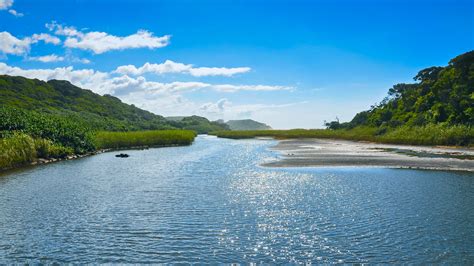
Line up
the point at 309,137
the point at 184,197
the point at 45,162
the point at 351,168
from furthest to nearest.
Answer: the point at 309,137 < the point at 45,162 < the point at 351,168 < the point at 184,197

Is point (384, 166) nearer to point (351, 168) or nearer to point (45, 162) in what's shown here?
point (351, 168)

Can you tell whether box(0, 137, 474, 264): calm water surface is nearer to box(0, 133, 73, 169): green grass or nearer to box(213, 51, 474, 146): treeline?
box(0, 133, 73, 169): green grass

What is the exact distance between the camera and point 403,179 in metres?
35.6

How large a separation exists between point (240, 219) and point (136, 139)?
73.8m

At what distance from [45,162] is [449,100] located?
84.9m

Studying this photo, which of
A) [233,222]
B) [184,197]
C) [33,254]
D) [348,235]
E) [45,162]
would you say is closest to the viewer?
[33,254]

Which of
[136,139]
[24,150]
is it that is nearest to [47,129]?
[24,150]

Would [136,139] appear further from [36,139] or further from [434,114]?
[434,114]

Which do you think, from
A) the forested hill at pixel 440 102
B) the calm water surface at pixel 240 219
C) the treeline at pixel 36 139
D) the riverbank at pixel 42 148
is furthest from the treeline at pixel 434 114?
the treeline at pixel 36 139

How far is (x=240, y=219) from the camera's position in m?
21.4

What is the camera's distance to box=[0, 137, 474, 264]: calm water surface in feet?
52.6

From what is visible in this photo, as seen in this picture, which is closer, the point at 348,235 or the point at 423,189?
the point at 348,235

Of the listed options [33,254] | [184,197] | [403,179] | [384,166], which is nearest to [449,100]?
[384,166]

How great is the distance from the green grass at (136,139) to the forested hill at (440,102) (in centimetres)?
5929
